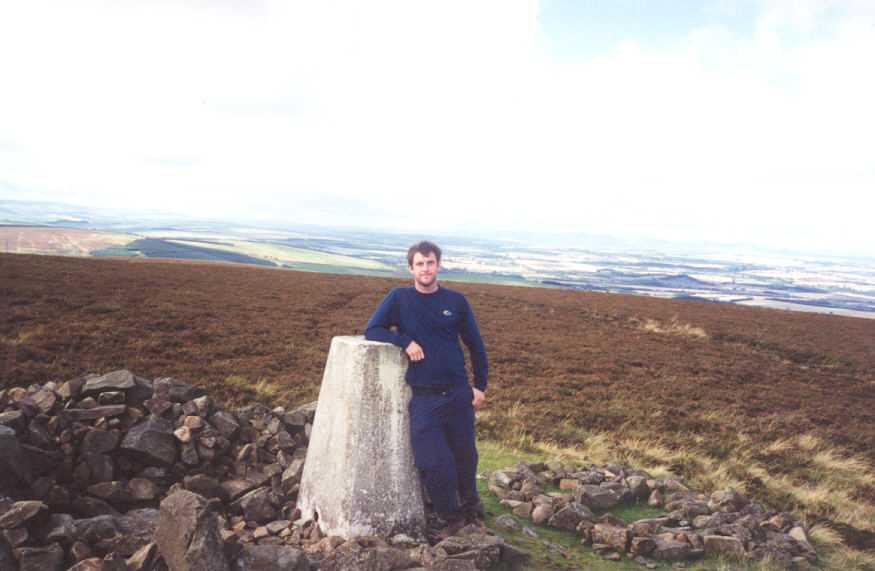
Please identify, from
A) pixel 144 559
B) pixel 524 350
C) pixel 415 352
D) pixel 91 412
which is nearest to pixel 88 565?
pixel 144 559

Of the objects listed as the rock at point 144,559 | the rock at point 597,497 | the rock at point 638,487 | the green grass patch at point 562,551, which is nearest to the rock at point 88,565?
the rock at point 144,559

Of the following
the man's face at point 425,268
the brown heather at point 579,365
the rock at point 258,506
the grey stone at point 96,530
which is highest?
the man's face at point 425,268

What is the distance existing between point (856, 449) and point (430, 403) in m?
13.2

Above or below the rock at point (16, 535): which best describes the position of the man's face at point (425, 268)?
above

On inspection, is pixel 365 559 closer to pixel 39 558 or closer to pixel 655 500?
pixel 39 558

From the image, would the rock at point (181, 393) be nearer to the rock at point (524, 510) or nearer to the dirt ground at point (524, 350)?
the rock at point (524, 510)

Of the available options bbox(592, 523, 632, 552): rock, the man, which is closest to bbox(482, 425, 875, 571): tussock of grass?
bbox(592, 523, 632, 552): rock

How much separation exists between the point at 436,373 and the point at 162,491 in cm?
298

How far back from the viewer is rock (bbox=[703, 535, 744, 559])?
540cm

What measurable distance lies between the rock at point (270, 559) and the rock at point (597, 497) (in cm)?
390

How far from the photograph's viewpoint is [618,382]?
1684 cm

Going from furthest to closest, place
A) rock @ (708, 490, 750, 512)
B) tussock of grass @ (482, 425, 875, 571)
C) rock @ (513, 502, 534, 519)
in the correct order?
1. tussock of grass @ (482, 425, 875, 571)
2. rock @ (708, 490, 750, 512)
3. rock @ (513, 502, 534, 519)

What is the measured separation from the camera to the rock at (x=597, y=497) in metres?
6.67

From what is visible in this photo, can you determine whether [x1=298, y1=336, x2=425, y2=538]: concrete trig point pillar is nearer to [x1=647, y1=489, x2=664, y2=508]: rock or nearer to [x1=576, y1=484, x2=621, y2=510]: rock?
[x1=576, y1=484, x2=621, y2=510]: rock
